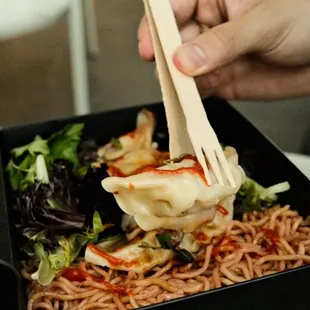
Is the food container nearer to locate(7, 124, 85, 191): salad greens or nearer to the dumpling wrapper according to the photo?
locate(7, 124, 85, 191): salad greens

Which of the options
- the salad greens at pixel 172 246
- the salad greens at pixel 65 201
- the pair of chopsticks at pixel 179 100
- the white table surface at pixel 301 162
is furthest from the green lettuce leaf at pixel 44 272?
the white table surface at pixel 301 162

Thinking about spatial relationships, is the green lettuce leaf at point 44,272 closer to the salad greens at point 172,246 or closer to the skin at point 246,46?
the salad greens at point 172,246

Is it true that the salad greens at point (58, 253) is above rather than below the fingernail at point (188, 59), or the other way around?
below

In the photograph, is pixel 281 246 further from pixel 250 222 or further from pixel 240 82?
pixel 240 82

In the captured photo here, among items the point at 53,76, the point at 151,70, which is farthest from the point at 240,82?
the point at 53,76

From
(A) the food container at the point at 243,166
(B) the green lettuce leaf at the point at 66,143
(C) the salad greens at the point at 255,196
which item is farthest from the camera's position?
(B) the green lettuce leaf at the point at 66,143

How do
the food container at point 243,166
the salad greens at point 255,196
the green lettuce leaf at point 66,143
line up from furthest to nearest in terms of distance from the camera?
the green lettuce leaf at point 66,143, the salad greens at point 255,196, the food container at point 243,166
